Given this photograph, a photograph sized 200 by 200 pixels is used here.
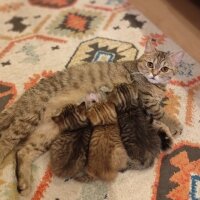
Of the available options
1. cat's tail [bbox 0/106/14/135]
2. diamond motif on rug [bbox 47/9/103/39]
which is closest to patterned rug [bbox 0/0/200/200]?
diamond motif on rug [bbox 47/9/103/39]

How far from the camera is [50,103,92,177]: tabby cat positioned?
4.24ft

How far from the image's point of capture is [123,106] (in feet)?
4.68

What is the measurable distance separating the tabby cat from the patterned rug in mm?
90

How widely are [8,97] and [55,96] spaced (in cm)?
33

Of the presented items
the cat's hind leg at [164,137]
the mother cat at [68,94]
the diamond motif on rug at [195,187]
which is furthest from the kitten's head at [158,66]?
the diamond motif on rug at [195,187]

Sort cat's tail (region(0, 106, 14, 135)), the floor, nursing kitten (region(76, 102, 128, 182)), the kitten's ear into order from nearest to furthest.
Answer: nursing kitten (region(76, 102, 128, 182)) → the kitten's ear → cat's tail (region(0, 106, 14, 135)) → the floor

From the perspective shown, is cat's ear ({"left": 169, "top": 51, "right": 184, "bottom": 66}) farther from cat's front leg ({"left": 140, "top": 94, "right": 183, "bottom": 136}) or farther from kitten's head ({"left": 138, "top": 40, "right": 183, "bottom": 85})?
cat's front leg ({"left": 140, "top": 94, "right": 183, "bottom": 136})

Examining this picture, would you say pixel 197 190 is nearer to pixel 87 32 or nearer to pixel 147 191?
pixel 147 191

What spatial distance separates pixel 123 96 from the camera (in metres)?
1.44

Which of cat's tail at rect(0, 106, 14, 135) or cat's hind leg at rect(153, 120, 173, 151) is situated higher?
cat's hind leg at rect(153, 120, 173, 151)

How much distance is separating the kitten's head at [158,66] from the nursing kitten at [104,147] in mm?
278

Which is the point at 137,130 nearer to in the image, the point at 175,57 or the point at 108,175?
the point at 108,175

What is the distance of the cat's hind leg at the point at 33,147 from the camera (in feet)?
4.50

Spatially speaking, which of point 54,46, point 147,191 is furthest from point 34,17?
point 147,191
